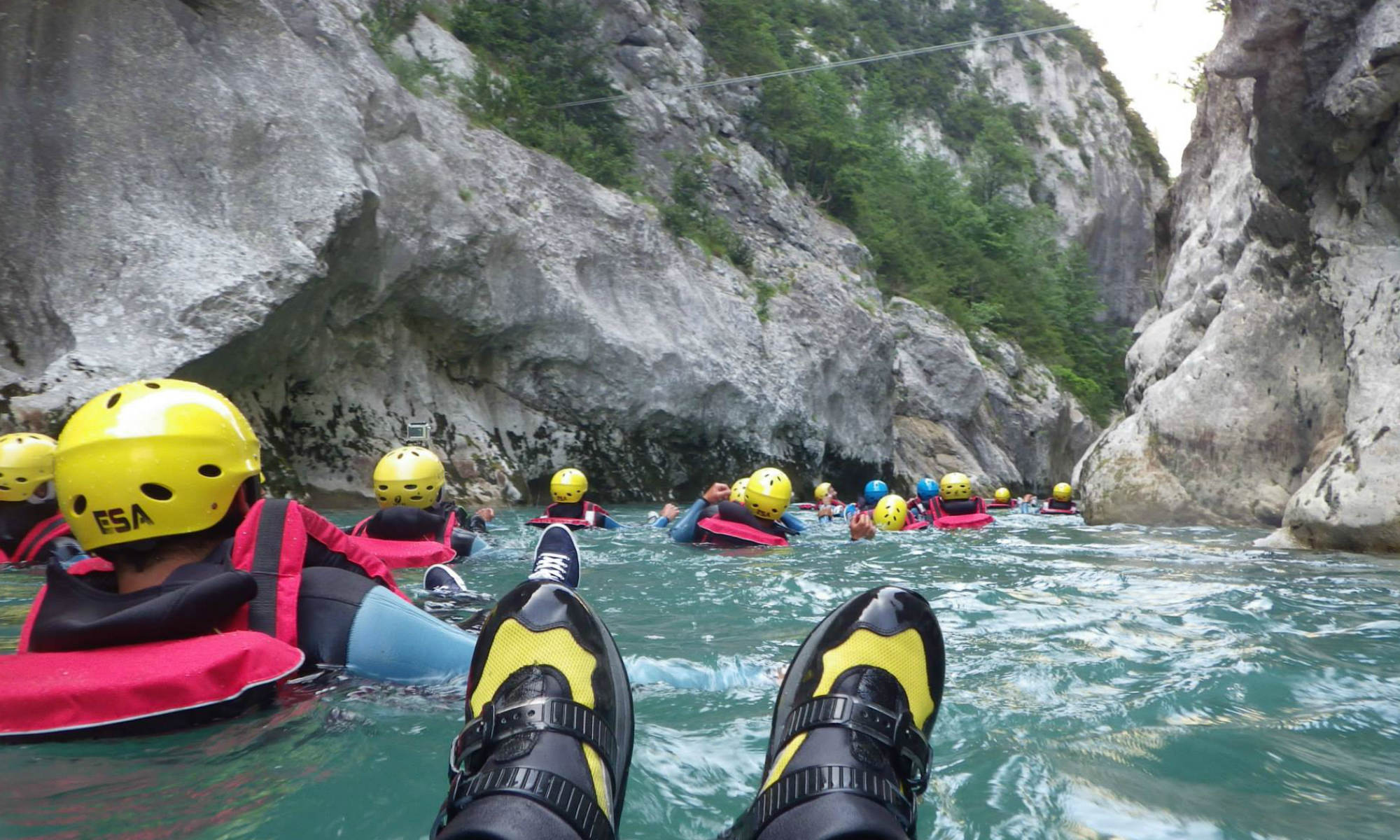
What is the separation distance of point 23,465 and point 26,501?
320 millimetres

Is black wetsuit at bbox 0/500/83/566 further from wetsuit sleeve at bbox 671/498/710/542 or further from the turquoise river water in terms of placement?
wetsuit sleeve at bbox 671/498/710/542

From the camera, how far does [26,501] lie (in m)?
5.71

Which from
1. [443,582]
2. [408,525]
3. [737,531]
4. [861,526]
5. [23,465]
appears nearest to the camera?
[443,582]

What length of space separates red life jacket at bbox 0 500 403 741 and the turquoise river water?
11 centimetres

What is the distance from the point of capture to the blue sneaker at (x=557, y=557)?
3.00 metres

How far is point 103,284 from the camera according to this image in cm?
934

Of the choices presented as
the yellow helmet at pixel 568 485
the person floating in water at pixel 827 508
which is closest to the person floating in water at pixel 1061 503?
the person floating in water at pixel 827 508

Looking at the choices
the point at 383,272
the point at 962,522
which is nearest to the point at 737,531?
the point at 962,522

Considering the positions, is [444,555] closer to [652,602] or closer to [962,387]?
[652,602]

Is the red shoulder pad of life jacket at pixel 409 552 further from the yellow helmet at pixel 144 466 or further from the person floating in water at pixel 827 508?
the person floating in water at pixel 827 508

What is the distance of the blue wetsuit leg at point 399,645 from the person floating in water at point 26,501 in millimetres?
3921

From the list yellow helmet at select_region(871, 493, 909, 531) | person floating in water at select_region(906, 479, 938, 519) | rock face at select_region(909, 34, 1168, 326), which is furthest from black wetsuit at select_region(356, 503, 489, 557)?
rock face at select_region(909, 34, 1168, 326)

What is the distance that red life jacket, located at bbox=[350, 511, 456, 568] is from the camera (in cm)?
582

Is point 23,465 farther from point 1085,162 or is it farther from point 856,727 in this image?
point 1085,162
